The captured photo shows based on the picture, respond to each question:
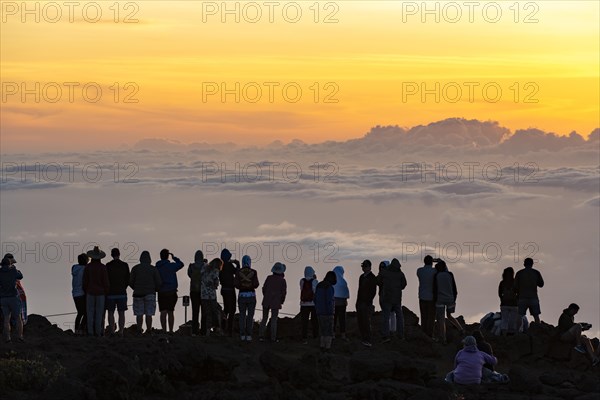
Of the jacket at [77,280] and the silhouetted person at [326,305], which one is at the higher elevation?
the jacket at [77,280]

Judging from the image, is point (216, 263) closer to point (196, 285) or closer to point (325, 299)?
point (196, 285)

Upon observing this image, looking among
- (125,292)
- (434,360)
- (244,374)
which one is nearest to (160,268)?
(125,292)

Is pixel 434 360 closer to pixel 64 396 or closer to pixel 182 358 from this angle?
pixel 182 358

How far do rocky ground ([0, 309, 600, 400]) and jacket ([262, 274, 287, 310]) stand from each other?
0.89 metres

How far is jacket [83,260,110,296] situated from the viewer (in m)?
29.3

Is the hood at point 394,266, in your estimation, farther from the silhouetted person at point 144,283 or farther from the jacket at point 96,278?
the jacket at point 96,278

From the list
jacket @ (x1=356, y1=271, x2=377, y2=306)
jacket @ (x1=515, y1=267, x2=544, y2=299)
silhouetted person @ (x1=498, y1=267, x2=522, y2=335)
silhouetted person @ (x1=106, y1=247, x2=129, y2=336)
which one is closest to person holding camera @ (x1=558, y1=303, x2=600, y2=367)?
jacket @ (x1=515, y1=267, x2=544, y2=299)

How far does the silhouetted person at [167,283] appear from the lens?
29.9 m

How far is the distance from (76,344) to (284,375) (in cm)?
491

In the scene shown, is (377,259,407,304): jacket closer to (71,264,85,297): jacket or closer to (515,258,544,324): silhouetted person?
(515,258,544,324): silhouetted person

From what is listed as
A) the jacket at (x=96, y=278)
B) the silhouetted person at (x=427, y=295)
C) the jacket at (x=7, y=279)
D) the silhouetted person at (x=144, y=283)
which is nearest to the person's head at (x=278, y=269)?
the silhouetted person at (x=144, y=283)

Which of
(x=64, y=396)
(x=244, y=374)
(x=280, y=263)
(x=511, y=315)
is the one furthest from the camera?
(x=511, y=315)

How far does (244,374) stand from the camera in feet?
89.2

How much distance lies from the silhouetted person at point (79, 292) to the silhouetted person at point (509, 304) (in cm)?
867
